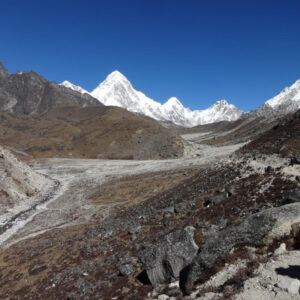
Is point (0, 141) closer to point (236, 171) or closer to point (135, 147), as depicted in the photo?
point (135, 147)

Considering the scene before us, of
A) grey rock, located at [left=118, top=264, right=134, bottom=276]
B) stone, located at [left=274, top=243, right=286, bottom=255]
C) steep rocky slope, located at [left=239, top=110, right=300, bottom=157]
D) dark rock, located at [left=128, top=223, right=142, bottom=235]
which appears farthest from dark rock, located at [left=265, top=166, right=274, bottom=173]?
grey rock, located at [left=118, top=264, right=134, bottom=276]

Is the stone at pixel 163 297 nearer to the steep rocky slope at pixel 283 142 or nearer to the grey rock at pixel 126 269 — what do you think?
the grey rock at pixel 126 269

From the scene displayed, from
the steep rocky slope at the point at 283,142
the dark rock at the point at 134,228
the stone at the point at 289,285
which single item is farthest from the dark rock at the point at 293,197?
the dark rock at the point at 134,228

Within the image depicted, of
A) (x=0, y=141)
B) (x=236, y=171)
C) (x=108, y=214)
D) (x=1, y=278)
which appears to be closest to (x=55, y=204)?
(x=108, y=214)

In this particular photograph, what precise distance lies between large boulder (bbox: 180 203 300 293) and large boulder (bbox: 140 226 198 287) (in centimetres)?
107

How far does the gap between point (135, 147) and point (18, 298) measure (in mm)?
111762

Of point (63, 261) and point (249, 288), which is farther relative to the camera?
point (63, 261)

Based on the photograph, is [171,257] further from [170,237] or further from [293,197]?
[293,197]

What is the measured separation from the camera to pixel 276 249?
11828 mm

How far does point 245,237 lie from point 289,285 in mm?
3730

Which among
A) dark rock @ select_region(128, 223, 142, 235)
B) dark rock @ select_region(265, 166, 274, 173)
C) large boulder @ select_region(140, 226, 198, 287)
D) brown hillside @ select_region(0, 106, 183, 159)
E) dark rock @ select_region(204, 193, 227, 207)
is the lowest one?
dark rock @ select_region(128, 223, 142, 235)

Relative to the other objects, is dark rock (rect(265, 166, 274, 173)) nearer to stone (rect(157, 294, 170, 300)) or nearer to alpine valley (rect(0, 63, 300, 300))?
alpine valley (rect(0, 63, 300, 300))

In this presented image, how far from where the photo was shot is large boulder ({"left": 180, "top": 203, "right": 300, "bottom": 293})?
1250cm

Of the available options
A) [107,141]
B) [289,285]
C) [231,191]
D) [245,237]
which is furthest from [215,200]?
[107,141]
